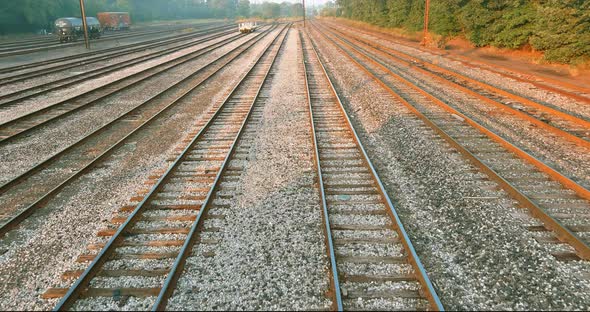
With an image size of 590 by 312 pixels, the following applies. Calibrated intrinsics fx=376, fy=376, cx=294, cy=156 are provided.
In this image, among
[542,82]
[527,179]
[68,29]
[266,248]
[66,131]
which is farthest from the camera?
[68,29]

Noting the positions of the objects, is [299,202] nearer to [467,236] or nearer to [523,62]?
[467,236]

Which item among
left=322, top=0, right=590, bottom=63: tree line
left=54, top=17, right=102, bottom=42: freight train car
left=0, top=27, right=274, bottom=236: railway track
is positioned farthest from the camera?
left=54, top=17, right=102, bottom=42: freight train car

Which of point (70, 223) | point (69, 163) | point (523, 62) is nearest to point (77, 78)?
point (69, 163)

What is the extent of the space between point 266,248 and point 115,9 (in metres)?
97.6

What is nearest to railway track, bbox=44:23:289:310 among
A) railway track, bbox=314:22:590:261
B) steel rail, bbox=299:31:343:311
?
steel rail, bbox=299:31:343:311

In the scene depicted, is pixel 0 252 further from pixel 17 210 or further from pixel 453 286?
pixel 453 286

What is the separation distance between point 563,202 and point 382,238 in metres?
3.54

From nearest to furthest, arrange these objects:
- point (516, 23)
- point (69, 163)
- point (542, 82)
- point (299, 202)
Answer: point (299, 202), point (69, 163), point (542, 82), point (516, 23)

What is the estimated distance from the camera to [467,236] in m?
5.80

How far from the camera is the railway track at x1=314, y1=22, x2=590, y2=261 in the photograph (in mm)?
5688

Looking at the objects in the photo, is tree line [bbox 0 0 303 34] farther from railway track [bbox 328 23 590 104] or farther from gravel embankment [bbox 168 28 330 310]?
gravel embankment [bbox 168 28 330 310]

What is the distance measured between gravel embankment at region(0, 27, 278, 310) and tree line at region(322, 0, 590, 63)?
735 inches

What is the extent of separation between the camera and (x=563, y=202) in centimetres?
659

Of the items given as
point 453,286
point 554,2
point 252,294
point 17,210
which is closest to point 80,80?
point 17,210
